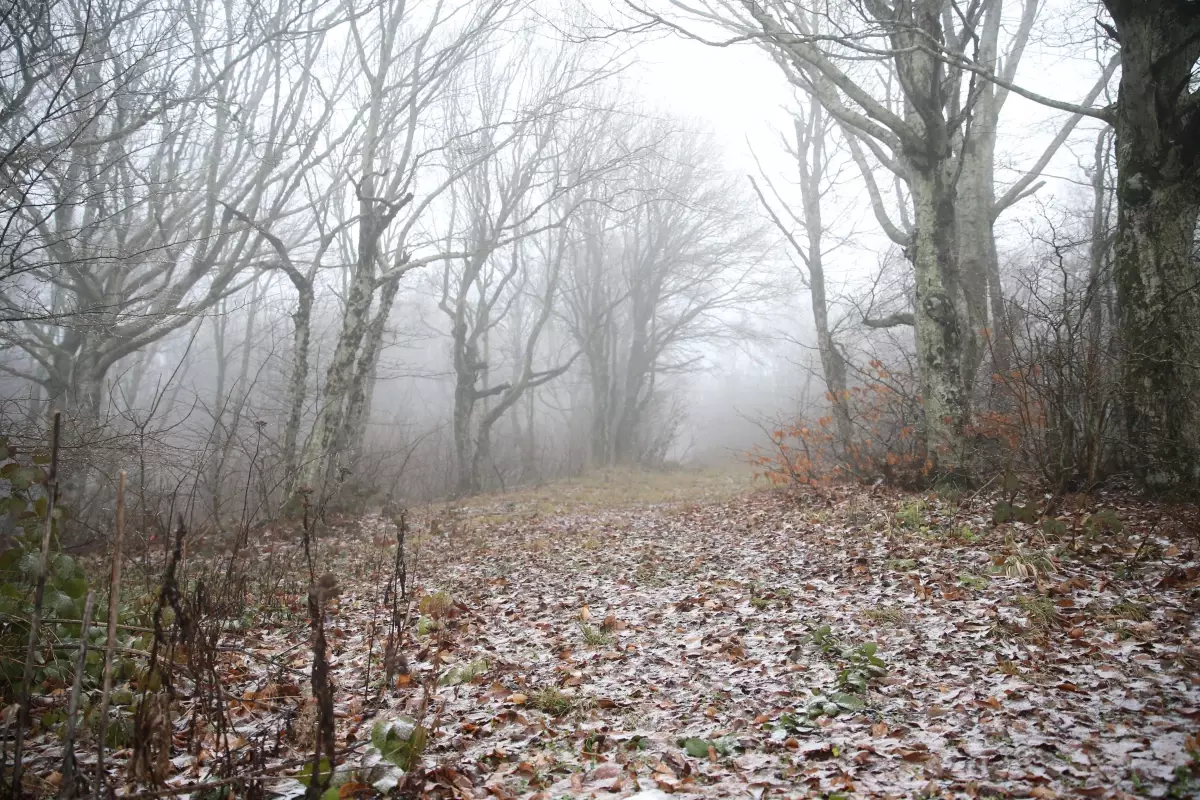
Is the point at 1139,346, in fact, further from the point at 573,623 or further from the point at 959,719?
the point at 573,623

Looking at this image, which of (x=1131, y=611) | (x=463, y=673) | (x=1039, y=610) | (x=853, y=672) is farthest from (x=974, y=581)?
(x=463, y=673)

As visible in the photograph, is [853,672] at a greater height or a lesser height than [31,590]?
lesser

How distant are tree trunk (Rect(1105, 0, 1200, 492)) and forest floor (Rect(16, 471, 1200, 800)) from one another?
0.60m

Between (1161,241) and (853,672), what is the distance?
14.5 feet

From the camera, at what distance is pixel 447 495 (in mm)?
14211

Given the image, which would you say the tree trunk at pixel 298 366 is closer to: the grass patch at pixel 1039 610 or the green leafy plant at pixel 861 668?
the green leafy plant at pixel 861 668

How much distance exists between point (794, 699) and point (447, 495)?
1176 centimetres

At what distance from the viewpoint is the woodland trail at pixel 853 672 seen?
2576mm

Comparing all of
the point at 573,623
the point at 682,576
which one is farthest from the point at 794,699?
the point at 682,576

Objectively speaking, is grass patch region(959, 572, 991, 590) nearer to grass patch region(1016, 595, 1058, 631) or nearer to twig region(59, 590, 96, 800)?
grass patch region(1016, 595, 1058, 631)

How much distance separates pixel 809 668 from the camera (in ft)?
11.7

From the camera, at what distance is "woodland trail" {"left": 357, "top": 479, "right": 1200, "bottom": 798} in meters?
2.58

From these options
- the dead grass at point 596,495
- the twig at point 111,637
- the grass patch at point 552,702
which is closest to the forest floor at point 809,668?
the grass patch at point 552,702

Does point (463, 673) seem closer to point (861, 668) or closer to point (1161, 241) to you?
point (861, 668)
